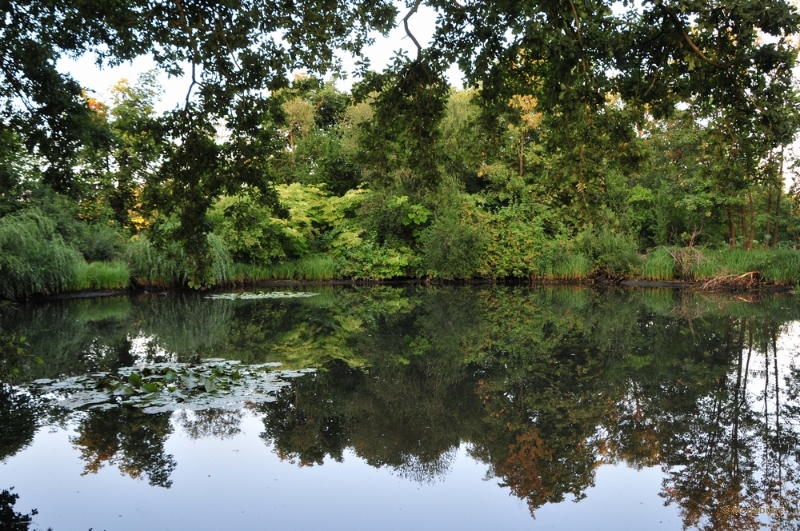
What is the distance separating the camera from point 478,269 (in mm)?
20516

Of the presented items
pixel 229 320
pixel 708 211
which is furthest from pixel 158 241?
pixel 708 211

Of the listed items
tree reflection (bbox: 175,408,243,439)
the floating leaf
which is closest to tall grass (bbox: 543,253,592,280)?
the floating leaf

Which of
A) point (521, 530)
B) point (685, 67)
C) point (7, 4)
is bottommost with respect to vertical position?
point (521, 530)

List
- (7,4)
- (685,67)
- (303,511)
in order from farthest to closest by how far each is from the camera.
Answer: (685,67), (7,4), (303,511)

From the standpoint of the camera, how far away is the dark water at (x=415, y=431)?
367cm

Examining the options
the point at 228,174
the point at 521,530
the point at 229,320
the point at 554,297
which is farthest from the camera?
the point at 554,297

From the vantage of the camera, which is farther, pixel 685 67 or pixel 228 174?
pixel 228 174

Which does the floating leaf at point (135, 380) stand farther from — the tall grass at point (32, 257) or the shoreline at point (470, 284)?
the shoreline at point (470, 284)

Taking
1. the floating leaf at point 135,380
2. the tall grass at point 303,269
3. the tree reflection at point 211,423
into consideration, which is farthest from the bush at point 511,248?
the tree reflection at point 211,423

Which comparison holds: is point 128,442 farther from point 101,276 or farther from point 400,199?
point 400,199

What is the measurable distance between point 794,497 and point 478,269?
16937 mm

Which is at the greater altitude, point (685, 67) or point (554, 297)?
point (685, 67)

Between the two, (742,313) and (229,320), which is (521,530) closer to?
(229,320)

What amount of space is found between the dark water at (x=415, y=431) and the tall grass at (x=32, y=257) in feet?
16.5
